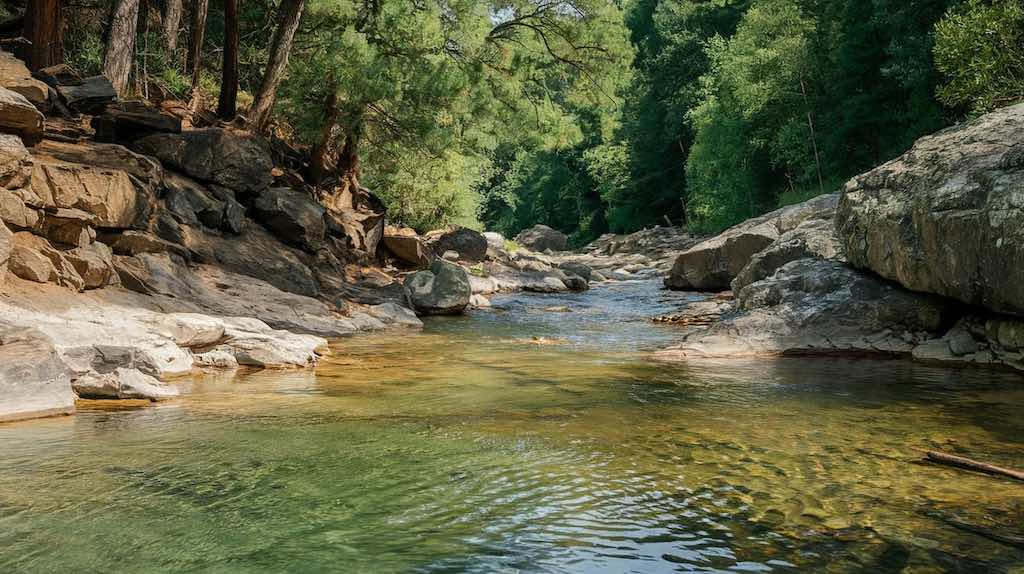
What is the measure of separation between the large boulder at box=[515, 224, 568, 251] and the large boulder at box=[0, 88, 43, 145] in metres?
48.6

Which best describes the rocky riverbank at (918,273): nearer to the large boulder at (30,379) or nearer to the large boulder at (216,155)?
the large boulder at (30,379)

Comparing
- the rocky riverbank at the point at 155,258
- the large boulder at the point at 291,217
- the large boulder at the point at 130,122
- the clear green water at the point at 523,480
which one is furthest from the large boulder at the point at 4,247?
the large boulder at the point at 291,217

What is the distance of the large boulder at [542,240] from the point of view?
192 feet

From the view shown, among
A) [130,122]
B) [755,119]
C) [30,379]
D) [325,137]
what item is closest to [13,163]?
[30,379]

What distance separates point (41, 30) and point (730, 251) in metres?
15.9

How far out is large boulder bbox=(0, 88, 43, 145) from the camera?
9227 mm

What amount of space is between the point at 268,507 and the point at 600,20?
1645 centimetres

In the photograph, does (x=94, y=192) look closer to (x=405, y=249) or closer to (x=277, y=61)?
(x=277, y=61)

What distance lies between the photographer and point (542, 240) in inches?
2318

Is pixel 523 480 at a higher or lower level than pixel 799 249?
lower

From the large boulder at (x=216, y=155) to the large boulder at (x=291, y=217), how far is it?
12.7 inches

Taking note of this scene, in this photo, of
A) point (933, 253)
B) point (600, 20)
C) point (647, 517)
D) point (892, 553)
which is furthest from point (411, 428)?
point (600, 20)

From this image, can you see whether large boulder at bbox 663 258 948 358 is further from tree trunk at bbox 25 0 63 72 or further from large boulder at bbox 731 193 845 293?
tree trunk at bbox 25 0 63 72

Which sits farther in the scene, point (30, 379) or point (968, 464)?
point (30, 379)
